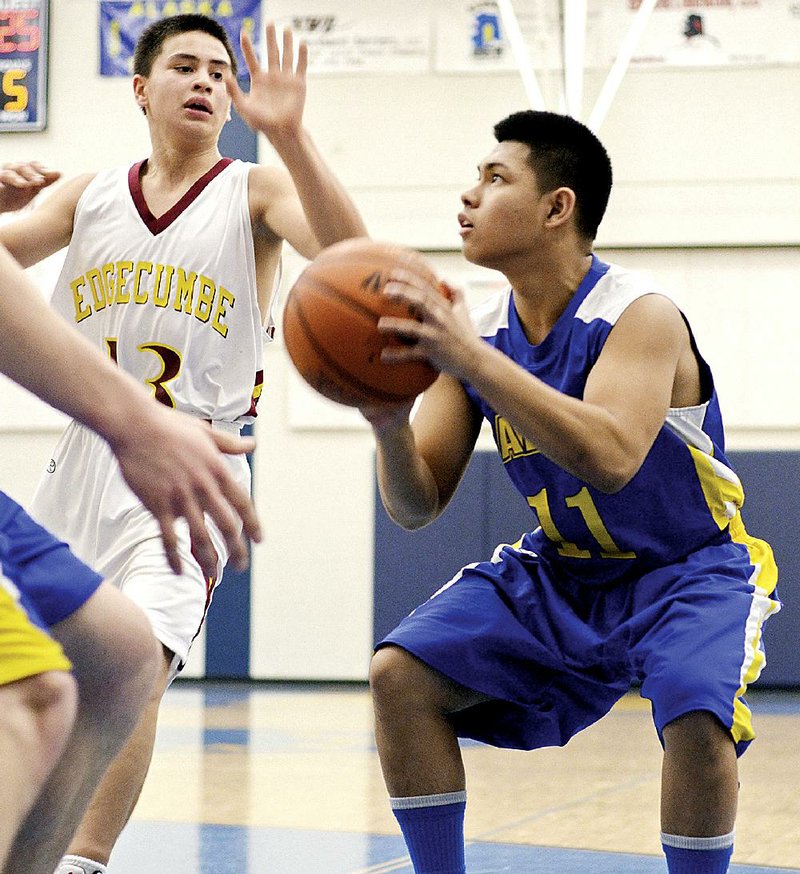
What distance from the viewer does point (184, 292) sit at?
339 cm

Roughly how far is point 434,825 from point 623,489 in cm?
78

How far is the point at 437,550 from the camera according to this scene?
8.86 metres

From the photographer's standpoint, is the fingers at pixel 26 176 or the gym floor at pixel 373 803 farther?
the gym floor at pixel 373 803

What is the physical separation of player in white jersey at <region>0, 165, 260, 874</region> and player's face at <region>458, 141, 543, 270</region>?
4.21ft

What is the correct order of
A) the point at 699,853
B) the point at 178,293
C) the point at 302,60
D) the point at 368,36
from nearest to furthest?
the point at 699,853 → the point at 302,60 → the point at 178,293 → the point at 368,36

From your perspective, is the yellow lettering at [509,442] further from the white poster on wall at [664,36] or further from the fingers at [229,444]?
the white poster on wall at [664,36]

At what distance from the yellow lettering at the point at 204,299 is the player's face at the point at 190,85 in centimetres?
40

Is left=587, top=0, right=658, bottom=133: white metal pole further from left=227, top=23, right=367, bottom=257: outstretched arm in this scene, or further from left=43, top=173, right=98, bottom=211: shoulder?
left=227, top=23, right=367, bottom=257: outstretched arm

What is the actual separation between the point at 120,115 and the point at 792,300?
15.0 ft

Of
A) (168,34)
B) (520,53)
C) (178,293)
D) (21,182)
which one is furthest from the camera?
(520,53)

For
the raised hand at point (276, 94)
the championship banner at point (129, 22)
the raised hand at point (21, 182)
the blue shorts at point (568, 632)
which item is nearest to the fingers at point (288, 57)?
the raised hand at point (276, 94)

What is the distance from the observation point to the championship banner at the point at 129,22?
9.31 meters

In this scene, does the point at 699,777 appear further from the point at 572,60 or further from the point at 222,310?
the point at 572,60

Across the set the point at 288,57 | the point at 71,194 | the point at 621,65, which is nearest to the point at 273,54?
the point at 288,57
